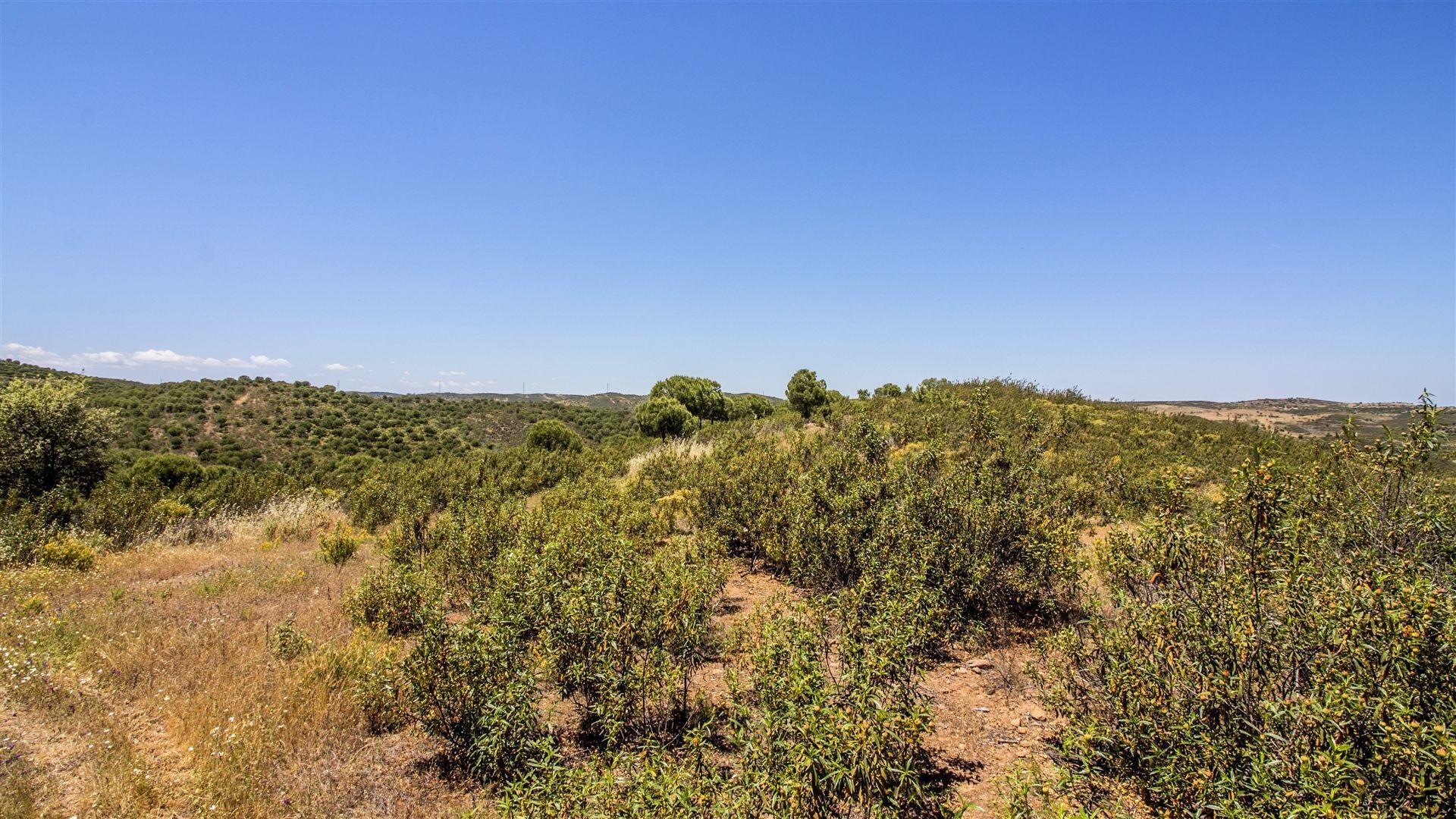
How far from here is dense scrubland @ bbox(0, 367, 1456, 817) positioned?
2928 mm

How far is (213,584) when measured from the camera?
Answer: 321 inches

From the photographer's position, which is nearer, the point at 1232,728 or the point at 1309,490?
the point at 1232,728

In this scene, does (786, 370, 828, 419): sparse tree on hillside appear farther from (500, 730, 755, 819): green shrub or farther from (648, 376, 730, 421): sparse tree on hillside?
(500, 730, 755, 819): green shrub

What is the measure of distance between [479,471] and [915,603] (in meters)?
15.8

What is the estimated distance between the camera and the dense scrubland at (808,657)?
293 cm

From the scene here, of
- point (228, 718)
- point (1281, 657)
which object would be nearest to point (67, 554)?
point (228, 718)

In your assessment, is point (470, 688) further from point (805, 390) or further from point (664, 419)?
point (664, 419)

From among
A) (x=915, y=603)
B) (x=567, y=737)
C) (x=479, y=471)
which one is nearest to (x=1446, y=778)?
(x=915, y=603)

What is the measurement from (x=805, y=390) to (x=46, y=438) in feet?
80.8

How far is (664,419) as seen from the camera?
29234 mm

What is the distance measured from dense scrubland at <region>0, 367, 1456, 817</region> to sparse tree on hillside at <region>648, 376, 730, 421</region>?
23488 mm

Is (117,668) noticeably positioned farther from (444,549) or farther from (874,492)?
(874,492)

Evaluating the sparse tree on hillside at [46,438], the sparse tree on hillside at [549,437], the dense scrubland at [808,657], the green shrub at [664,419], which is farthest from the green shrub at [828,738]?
the sparse tree on hillside at [549,437]

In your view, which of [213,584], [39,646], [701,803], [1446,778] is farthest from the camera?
[213,584]
